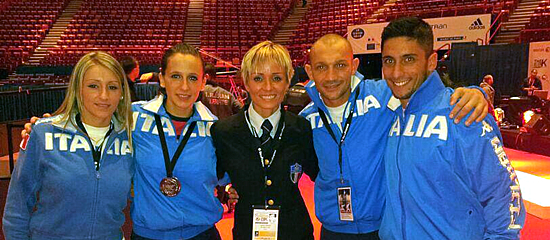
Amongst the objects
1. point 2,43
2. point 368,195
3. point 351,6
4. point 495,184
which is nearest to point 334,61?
point 368,195

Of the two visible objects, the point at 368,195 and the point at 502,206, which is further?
the point at 368,195

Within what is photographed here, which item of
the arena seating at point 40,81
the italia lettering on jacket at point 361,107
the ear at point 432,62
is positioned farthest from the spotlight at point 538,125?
the arena seating at point 40,81

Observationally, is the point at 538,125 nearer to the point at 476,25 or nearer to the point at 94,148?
the point at 476,25

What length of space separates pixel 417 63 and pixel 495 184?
1.89 feet

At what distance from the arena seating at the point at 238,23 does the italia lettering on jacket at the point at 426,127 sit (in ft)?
57.1

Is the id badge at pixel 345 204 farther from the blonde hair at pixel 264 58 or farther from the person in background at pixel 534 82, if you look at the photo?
the person in background at pixel 534 82

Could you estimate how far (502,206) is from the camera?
5.60 ft

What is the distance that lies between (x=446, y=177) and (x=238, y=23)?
69.4 ft

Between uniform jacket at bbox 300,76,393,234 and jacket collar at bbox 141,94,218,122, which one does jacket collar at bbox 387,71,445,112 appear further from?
jacket collar at bbox 141,94,218,122

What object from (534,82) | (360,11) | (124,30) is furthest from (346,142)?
(124,30)

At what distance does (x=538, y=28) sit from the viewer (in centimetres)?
1383

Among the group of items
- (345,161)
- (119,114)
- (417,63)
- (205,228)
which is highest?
(417,63)

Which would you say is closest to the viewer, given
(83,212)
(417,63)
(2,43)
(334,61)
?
(417,63)

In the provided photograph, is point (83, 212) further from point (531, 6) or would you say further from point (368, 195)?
point (531, 6)
